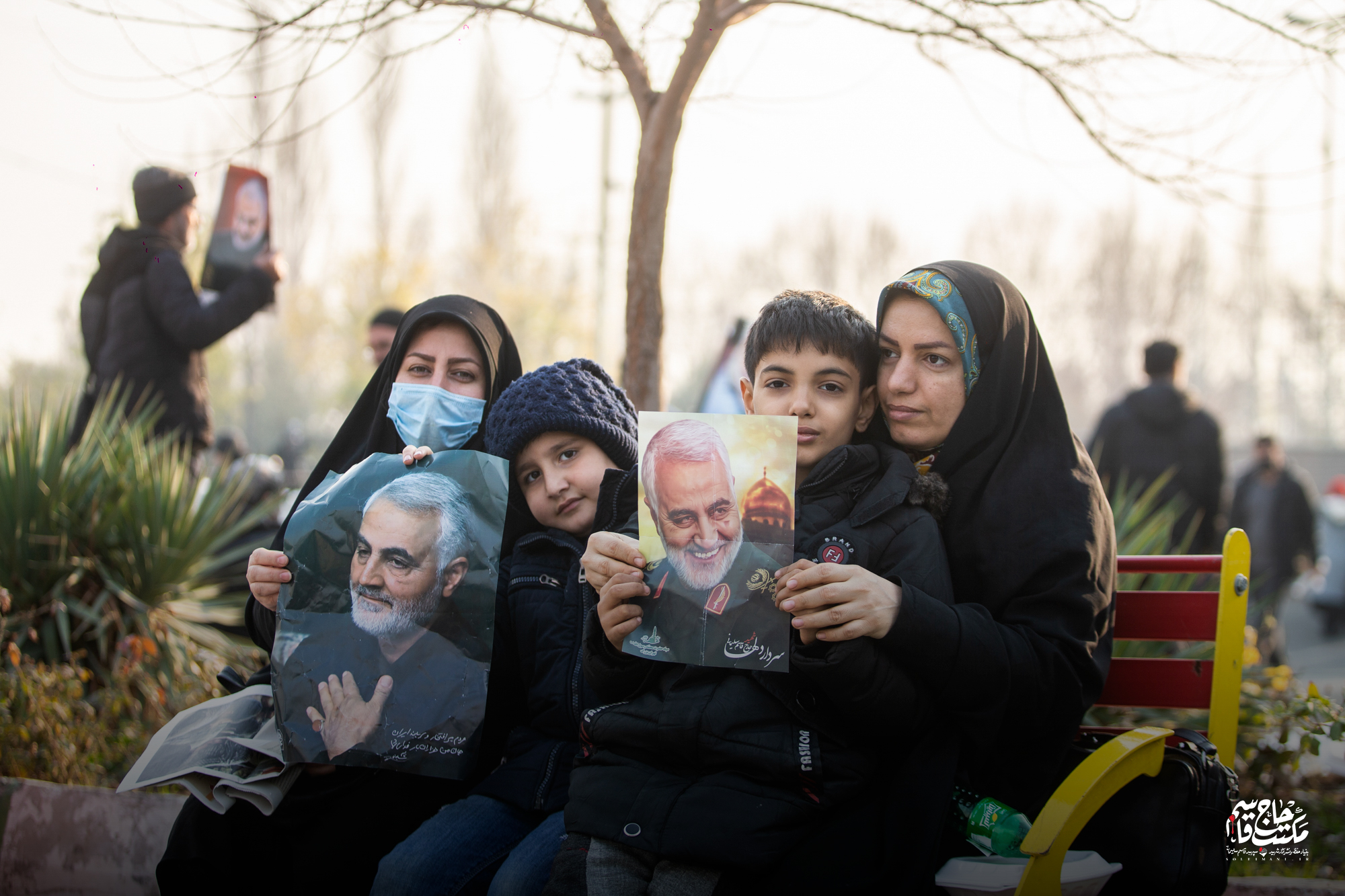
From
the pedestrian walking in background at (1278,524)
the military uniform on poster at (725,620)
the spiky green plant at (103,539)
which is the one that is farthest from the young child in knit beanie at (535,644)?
the pedestrian walking in background at (1278,524)

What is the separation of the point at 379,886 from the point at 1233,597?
6.70 feet

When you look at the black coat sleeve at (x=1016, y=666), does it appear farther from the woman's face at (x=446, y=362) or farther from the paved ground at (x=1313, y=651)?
the paved ground at (x=1313, y=651)

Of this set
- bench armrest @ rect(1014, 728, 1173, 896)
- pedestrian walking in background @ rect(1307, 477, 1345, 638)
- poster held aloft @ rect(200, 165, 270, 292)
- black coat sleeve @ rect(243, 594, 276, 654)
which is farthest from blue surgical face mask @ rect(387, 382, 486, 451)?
pedestrian walking in background @ rect(1307, 477, 1345, 638)

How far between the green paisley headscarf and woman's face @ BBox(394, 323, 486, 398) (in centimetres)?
127

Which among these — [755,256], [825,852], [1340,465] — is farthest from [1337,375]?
[825,852]

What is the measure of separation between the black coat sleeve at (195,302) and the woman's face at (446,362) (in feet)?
7.20

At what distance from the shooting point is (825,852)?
6.00 feet

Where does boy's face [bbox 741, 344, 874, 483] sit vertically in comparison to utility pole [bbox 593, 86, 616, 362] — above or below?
below

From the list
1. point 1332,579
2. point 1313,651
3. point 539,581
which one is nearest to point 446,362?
point 539,581

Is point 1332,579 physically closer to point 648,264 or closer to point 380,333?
point 648,264

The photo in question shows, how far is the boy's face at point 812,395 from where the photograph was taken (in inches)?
85.4

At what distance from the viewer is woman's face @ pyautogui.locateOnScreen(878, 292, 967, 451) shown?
7.25 feet

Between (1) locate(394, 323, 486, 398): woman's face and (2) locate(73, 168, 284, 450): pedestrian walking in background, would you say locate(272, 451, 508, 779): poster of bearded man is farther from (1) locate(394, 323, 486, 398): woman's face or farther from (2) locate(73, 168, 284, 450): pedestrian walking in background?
(2) locate(73, 168, 284, 450): pedestrian walking in background

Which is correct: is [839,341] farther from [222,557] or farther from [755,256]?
[755,256]
